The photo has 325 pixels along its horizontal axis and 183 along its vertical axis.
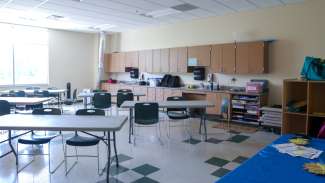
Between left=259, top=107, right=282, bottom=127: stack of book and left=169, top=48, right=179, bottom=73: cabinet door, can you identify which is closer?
left=259, top=107, right=282, bottom=127: stack of book

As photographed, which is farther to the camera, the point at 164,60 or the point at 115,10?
the point at 164,60

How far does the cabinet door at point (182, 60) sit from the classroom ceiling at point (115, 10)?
0.96 metres

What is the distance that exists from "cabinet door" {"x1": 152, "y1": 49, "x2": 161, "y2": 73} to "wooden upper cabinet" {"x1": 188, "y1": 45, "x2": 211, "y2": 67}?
1335 millimetres

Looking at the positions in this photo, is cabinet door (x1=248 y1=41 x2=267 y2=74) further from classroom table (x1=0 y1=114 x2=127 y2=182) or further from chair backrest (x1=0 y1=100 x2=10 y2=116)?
chair backrest (x1=0 y1=100 x2=10 y2=116)

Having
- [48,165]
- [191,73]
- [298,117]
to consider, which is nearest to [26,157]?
[48,165]

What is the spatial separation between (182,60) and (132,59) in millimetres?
2402

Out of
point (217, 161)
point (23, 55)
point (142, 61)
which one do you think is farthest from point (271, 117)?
point (23, 55)

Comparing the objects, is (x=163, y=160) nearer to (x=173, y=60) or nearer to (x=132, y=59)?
(x=173, y=60)

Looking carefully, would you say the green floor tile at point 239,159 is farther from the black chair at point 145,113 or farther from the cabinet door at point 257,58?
the cabinet door at point 257,58

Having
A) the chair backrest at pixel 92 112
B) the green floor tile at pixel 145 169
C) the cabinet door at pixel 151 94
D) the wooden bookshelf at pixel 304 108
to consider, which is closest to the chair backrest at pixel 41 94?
the cabinet door at pixel 151 94

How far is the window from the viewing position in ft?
27.7

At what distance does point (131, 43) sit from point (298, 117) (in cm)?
689

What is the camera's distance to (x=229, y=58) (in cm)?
661

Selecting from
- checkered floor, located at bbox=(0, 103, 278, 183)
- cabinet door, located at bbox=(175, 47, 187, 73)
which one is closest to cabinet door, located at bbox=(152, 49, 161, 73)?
cabinet door, located at bbox=(175, 47, 187, 73)
